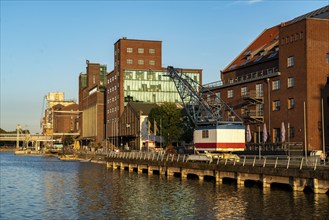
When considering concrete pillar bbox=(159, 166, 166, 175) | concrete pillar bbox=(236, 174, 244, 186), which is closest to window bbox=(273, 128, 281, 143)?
concrete pillar bbox=(159, 166, 166, 175)

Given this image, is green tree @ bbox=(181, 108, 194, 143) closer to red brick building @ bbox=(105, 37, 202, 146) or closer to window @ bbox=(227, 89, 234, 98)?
window @ bbox=(227, 89, 234, 98)

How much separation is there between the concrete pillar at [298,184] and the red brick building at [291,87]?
2512cm

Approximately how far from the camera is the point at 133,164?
96188 mm

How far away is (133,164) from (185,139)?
21416mm

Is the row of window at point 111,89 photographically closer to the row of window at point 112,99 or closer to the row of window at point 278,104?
the row of window at point 112,99

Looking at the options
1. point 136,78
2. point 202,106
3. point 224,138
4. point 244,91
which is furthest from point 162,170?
point 136,78

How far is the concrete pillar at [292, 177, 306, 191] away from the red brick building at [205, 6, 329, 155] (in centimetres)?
2512

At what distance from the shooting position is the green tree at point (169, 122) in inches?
4551

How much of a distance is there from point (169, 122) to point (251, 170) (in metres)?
61.5

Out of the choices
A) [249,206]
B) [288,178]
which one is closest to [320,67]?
[288,178]

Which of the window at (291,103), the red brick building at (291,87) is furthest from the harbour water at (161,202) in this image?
the window at (291,103)

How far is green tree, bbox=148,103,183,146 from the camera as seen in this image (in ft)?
379

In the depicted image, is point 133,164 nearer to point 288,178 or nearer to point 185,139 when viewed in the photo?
point 185,139

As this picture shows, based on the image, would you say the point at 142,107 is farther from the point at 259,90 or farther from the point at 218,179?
the point at 218,179
